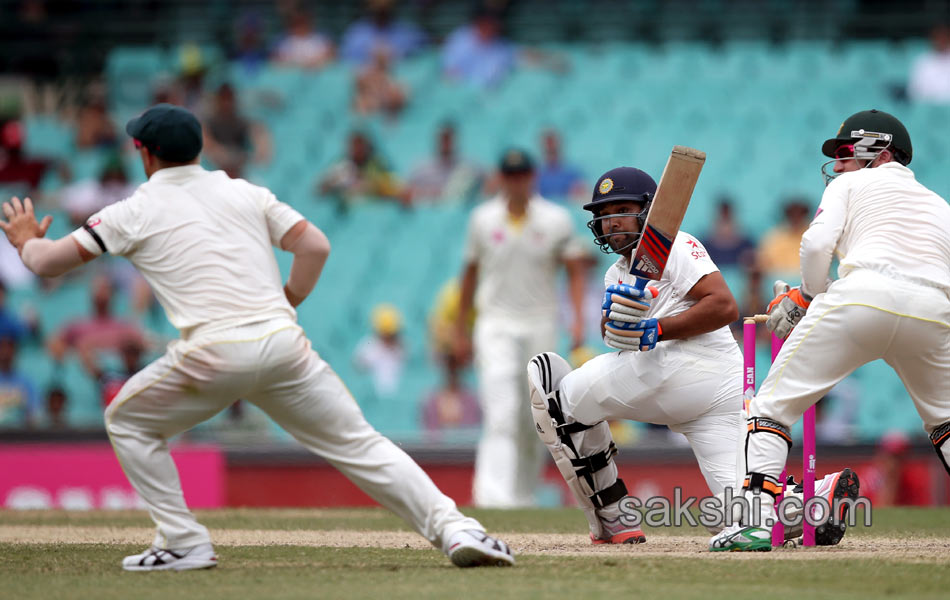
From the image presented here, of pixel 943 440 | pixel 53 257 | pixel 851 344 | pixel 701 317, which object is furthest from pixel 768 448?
pixel 53 257

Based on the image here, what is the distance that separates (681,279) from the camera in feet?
19.6

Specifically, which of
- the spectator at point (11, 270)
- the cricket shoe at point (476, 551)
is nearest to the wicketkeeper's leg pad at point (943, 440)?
the cricket shoe at point (476, 551)

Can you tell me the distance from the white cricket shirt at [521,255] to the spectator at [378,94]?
678 centimetres

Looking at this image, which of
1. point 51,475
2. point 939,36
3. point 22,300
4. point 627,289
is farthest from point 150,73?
point 627,289

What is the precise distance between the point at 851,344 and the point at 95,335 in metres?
9.63

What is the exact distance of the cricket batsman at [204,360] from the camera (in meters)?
4.98

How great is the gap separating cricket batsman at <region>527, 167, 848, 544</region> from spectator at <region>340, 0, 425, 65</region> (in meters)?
11.5

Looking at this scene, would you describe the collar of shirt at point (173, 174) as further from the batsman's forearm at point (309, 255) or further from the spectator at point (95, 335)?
the spectator at point (95, 335)

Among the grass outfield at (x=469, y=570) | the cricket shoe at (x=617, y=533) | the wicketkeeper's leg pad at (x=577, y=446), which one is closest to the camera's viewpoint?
the grass outfield at (x=469, y=570)

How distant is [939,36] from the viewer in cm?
1567

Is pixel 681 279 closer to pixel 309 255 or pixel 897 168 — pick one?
pixel 897 168

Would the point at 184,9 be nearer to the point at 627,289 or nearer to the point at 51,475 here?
the point at 51,475

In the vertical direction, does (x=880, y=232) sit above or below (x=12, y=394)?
above

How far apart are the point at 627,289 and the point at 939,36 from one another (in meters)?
11.4
